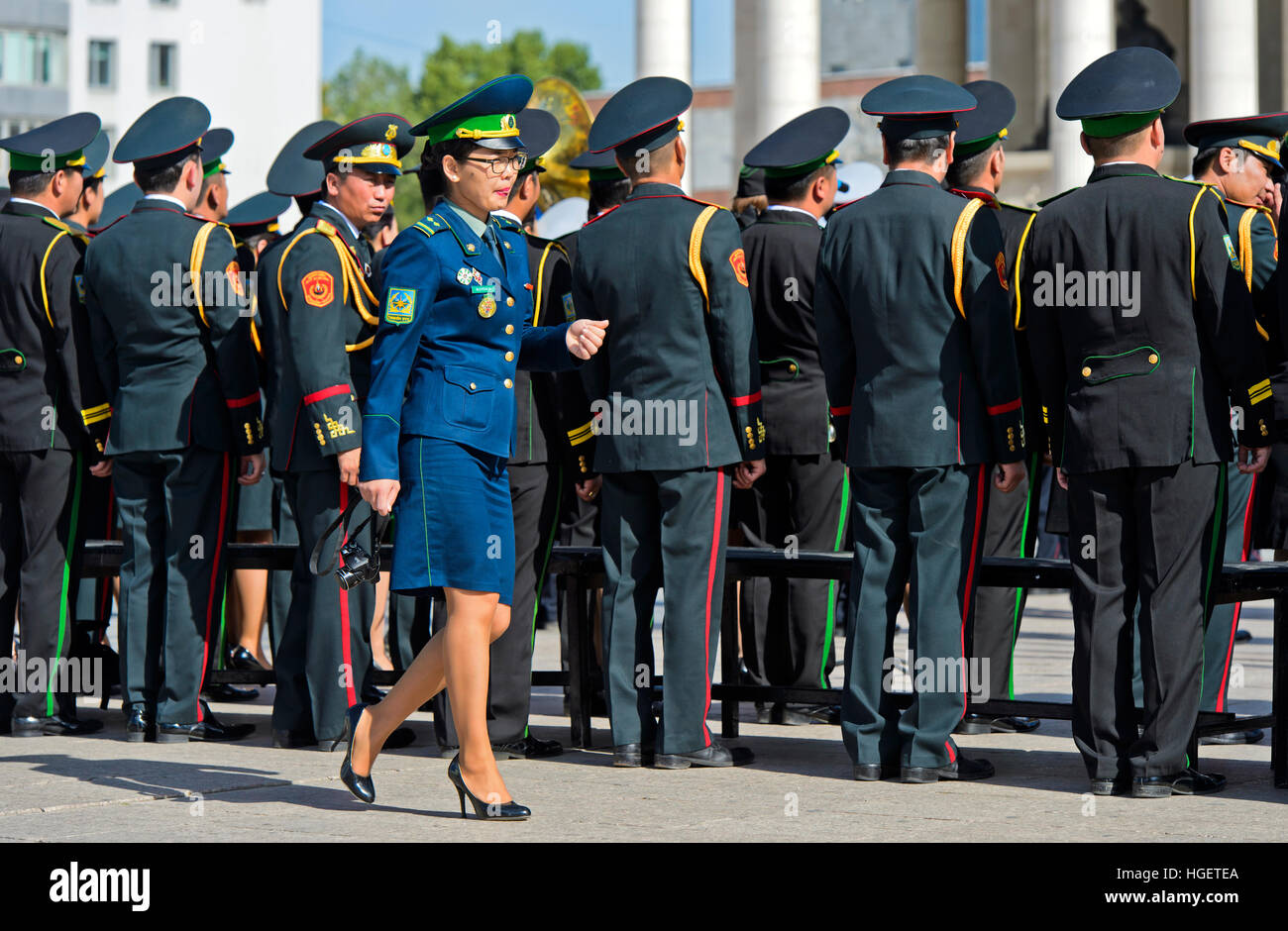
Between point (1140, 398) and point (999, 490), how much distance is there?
139 centimetres

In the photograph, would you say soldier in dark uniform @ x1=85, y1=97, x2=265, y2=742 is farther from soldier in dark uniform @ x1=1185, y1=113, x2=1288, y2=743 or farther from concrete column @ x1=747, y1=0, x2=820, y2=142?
concrete column @ x1=747, y1=0, x2=820, y2=142

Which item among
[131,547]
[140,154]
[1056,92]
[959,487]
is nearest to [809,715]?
[959,487]

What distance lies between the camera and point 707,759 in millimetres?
7504

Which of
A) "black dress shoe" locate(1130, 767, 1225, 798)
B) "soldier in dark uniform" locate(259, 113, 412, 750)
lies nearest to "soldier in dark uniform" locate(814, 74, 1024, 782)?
"black dress shoe" locate(1130, 767, 1225, 798)

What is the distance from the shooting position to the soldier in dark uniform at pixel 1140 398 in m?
6.64

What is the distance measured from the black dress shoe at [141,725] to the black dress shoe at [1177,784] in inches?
161

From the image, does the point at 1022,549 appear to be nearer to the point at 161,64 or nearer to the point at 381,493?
the point at 381,493

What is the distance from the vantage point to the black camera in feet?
20.7

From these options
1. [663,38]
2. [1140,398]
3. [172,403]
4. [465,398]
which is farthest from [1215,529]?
[663,38]

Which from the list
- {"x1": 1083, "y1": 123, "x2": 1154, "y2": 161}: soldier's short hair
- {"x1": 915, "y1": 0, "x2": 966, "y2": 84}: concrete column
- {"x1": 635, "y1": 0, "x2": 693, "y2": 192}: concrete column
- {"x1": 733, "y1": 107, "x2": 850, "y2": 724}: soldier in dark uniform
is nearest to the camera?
{"x1": 1083, "y1": 123, "x2": 1154, "y2": 161}: soldier's short hair

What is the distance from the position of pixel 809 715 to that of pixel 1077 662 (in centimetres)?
229

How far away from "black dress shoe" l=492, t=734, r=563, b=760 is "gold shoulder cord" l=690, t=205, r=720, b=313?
72.5 inches
